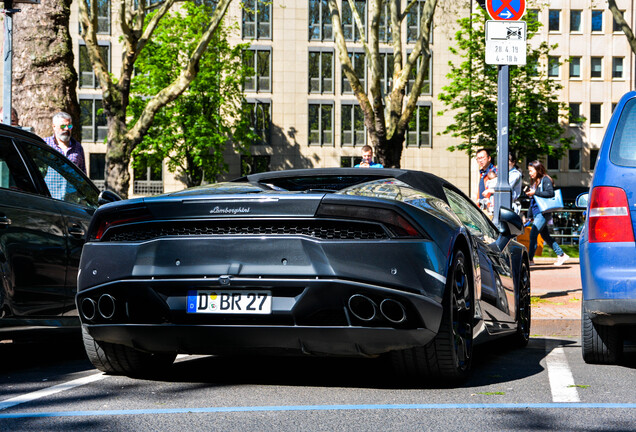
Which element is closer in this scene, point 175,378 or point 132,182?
point 175,378

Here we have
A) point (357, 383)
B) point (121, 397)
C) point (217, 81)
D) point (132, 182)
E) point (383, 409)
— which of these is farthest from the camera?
point (132, 182)

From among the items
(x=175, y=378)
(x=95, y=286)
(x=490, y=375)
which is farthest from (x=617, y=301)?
(x=95, y=286)

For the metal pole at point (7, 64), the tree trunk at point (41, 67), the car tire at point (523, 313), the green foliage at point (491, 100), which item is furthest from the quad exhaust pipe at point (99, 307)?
the green foliage at point (491, 100)

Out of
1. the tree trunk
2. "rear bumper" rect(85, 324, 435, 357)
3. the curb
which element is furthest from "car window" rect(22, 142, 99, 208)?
the tree trunk

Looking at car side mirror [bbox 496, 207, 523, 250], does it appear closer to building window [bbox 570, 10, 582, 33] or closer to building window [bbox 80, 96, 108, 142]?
building window [bbox 80, 96, 108, 142]

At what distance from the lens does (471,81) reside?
51.2 m

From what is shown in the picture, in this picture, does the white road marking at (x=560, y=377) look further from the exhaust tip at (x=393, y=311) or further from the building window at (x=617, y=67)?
the building window at (x=617, y=67)

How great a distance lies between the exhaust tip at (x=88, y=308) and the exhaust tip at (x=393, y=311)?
5.10ft

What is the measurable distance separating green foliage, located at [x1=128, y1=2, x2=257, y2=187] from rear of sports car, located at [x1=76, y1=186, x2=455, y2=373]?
43.2 meters

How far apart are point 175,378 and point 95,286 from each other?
847mm

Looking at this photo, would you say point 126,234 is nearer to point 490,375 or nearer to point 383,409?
point 383,409

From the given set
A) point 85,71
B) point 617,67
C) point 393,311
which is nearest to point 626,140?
point 393,311

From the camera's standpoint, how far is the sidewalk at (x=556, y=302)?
361 inches

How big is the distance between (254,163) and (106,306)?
5131cm
